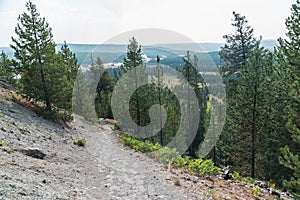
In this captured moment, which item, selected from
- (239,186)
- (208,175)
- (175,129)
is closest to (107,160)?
(208,175)

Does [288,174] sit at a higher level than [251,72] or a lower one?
lower

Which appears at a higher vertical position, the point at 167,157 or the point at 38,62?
the point at 38,62

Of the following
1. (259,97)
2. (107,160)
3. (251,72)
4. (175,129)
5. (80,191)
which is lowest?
(175,129)

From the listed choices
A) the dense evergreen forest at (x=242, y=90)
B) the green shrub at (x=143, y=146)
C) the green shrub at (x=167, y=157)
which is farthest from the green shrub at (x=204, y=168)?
the green shrub at (x=143, y=146)

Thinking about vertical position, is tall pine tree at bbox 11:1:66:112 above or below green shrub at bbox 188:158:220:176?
above

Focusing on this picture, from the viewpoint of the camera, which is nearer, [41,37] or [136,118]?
[41,37]

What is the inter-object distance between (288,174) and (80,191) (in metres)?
14.7

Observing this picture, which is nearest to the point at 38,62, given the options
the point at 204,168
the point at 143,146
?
the point at 143,146

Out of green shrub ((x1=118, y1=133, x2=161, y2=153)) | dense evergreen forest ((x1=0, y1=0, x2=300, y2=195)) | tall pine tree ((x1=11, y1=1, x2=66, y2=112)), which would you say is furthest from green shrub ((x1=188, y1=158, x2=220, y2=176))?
tall pine tree ((x1=11, y1=1, x2=66, y2=112))

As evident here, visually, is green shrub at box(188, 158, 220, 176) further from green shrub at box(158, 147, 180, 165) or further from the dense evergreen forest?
the dense evergreen forest

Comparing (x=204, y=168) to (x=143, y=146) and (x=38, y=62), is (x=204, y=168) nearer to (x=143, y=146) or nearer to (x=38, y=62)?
(x=143, y=146)

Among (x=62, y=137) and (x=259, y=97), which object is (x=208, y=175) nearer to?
(x=259, y=97)

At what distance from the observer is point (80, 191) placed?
8.61 meters

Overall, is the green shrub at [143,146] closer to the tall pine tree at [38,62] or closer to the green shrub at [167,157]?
the green shrub at [167,157]
